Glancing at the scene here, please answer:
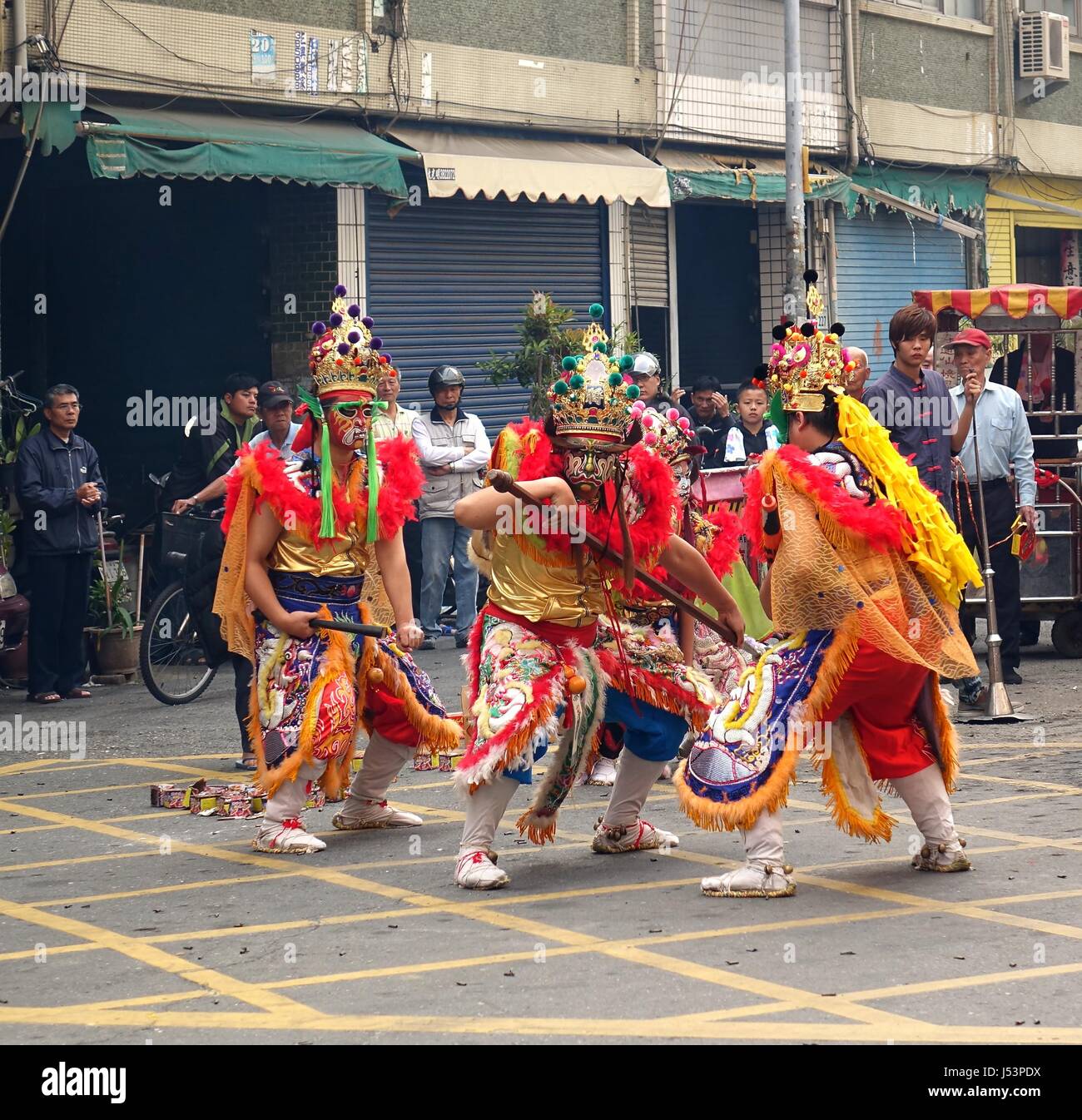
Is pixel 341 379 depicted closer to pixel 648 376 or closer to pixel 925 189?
pixel 648 376

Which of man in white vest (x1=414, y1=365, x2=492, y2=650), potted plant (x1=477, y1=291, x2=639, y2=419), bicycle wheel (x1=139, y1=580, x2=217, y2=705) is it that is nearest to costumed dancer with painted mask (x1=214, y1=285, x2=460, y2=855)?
bicycle wheel (x1=139, y1=580, x2=217, y2=705)

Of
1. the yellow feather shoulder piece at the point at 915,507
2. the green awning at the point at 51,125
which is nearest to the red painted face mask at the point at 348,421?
the yellow feather shoulder piece at the point at 915,507

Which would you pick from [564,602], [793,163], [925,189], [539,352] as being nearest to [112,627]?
[539,352]

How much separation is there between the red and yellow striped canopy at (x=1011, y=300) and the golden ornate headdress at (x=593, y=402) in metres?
6.93

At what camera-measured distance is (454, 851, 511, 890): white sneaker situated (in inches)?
280

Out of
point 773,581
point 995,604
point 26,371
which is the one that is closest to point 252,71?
point 26,371

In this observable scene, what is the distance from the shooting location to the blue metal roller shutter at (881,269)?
23.9 meters

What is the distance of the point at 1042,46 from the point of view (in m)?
25.8

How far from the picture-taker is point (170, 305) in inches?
699

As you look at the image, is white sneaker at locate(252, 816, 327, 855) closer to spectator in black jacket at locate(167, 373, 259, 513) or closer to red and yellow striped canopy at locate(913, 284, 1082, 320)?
spectator in black jacket at locate(167, 373, 259, 513)

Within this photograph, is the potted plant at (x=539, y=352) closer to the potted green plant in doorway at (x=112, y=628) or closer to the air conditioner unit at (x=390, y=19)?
the air conditioner unit at (x=390, y=19)

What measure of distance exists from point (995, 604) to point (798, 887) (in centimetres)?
555
